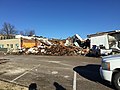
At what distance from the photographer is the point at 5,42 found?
208 ft

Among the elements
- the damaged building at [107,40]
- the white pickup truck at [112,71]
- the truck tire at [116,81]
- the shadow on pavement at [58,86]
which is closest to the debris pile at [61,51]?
the damaged building at [107,40]

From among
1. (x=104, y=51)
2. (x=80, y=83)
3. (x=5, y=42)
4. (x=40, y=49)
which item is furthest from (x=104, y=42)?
(x=5, y=42)

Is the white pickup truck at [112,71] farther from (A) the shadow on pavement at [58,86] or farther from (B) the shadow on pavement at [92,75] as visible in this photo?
(A) the shadow on pavement at [58,86]

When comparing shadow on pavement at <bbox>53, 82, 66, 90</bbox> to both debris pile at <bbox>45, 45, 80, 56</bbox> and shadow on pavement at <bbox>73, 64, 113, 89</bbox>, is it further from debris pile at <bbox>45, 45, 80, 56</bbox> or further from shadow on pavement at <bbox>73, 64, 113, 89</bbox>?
debris pile at <bbox>45, 45, 80, 56</bbox>

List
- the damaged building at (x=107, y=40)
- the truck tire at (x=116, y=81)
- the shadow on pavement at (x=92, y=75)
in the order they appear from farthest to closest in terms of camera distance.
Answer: the damaged building at (x=107, y=40) < the shadow on pavement at (x=92, y=75) < the truck tire at (x=116, y=81)

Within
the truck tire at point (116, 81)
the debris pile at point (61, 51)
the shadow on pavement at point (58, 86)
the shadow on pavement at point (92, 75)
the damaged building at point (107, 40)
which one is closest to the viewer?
the truck tire at point (116, 81)

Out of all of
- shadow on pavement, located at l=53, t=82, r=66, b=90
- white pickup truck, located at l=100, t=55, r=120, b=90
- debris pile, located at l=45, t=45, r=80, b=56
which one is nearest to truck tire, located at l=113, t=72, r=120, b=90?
white pickup truck, located at l=100, t=55, r=120, b=90

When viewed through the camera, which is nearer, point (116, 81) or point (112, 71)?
point (116, 81)

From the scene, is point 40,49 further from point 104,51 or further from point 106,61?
point 106,61

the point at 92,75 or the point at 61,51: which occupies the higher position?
the point at 61,51

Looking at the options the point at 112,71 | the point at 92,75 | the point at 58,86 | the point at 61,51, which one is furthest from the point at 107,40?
the point at 112,71

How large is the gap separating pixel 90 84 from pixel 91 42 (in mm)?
31496

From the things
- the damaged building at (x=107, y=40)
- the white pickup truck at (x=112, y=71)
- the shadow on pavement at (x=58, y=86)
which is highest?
the damaged building at (x=107, y=40)

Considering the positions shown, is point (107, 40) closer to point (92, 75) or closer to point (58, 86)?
point (92, 75)
